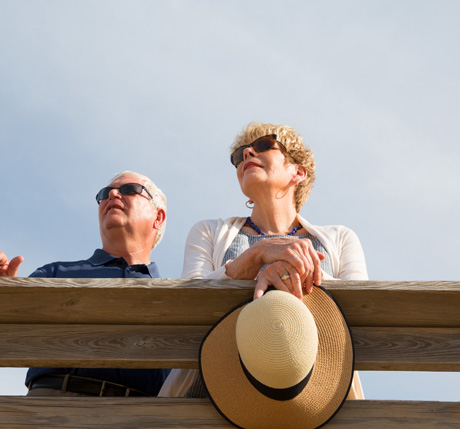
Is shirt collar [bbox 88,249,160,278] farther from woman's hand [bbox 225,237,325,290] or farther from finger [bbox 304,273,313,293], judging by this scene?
finger [bbox 304,273,313,293]

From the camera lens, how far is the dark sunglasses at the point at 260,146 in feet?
13.4

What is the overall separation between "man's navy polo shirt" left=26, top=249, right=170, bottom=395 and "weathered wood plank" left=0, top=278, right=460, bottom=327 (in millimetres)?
685

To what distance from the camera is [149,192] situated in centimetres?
477

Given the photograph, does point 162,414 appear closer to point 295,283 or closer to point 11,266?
point 295,283

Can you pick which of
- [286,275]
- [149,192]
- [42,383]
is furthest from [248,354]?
[149,192]

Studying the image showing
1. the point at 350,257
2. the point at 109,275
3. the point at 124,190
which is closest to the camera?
the point at 350,257

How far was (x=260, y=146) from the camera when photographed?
13.4 feet

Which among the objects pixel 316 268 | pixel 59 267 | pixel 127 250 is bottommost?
pixel 316 268

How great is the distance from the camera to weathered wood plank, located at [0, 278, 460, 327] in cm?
252

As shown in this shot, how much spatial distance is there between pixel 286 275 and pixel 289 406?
1.63ft

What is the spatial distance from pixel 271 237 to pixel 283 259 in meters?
1.08

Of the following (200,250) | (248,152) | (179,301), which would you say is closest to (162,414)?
(179,301)

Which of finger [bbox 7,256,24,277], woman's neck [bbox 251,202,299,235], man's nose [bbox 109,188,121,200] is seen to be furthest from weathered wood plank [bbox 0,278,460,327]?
man's nose [bbox 109,188,121,200]

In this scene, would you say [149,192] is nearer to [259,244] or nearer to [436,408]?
[259,244]
